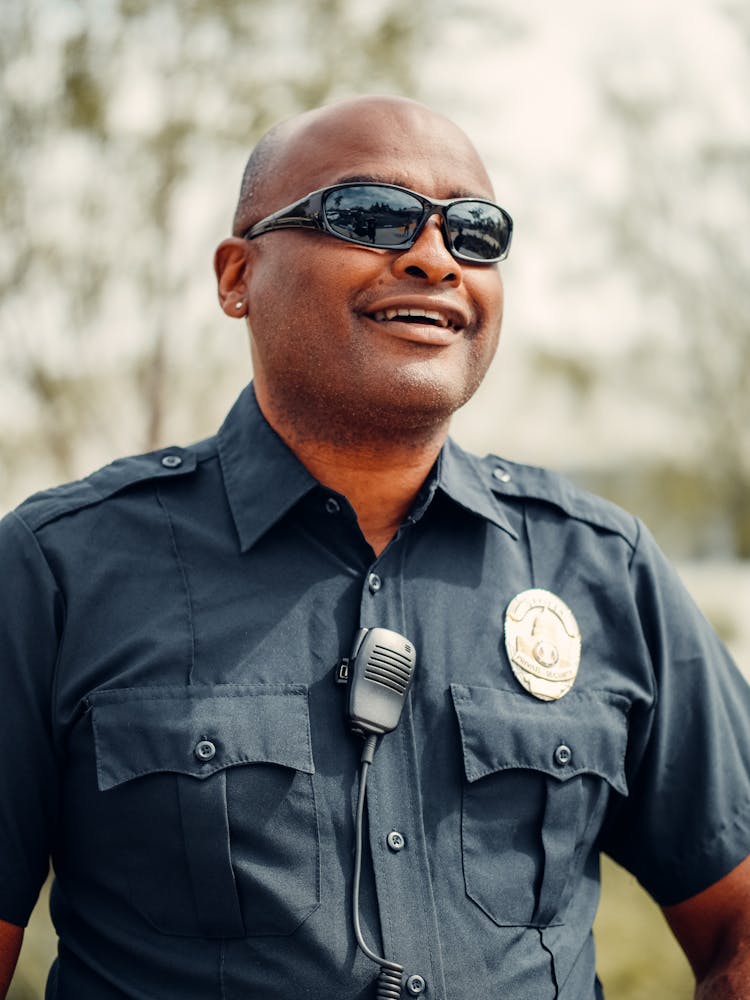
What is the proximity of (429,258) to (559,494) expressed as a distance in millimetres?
552

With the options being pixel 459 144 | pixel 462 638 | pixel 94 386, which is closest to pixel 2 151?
pixel 94 386

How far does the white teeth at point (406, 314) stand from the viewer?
203cm

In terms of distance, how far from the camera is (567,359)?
434 inches

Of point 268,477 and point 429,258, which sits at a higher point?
point 429,258

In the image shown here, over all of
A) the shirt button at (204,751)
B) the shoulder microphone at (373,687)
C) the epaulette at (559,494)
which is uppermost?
the epaulette at (559,494)

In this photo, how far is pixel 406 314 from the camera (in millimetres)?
2043

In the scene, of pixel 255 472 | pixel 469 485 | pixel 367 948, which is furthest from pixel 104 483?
pixel 367 948

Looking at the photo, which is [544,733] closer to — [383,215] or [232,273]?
[383,215]

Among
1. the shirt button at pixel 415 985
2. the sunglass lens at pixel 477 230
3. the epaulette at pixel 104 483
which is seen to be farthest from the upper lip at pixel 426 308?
the shirt button at pixel 415 985

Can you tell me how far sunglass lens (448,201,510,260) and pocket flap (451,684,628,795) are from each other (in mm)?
766

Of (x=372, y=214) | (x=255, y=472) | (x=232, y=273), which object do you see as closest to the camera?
(x=372, y=214)

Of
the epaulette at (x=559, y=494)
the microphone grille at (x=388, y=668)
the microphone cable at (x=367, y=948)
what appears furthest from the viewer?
the epaulette at (x=559, y=494)

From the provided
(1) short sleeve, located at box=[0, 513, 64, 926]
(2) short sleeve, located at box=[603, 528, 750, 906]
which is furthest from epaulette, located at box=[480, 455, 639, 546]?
(1) short sleeve, located at box=[0, 513, 64, 926]

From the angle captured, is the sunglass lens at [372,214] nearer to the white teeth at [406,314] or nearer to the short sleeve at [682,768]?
the white teeth at [406,314]
